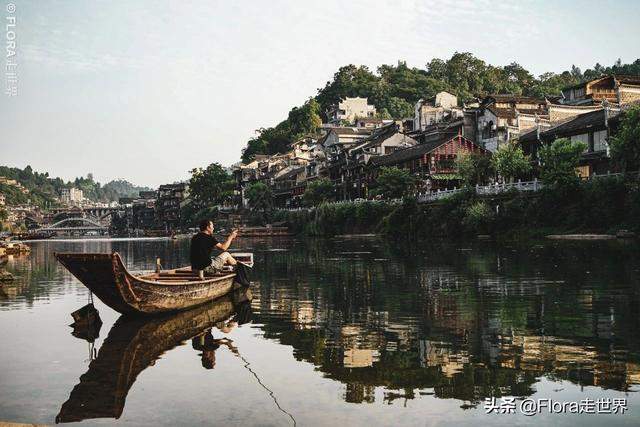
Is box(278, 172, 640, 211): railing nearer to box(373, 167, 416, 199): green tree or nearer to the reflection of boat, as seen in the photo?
box(373, 167, 416, 199): green tree

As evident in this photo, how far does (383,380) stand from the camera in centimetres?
1066

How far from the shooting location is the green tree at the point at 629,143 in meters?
46.8

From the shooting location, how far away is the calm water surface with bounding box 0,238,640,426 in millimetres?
9375

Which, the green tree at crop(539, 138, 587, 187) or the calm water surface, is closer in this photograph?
the calm water surface

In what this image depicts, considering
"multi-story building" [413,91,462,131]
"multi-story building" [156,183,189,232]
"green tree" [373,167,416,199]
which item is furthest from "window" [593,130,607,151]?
"multi-story building" [156,183,189,232]

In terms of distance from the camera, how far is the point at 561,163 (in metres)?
52.5

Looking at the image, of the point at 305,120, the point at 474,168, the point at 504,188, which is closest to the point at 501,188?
the point at 504,188

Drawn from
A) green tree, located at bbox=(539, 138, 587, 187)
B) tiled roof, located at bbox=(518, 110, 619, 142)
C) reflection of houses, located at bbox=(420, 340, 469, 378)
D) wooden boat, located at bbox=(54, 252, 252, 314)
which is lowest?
reflection of houses, located at bbox=(420, 340, 469, 378)

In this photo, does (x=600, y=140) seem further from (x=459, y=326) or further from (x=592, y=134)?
(x=459, y=326)

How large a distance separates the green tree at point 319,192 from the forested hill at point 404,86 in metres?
55.1

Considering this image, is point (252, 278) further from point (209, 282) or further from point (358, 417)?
point (358, 417)

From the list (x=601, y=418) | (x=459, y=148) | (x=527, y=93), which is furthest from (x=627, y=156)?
(x=527, y=93)

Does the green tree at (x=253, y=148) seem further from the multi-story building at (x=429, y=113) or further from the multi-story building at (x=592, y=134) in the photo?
the multi-story building at (x=592, y=134)

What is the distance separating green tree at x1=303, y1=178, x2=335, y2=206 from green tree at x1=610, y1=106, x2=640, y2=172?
174 feet
